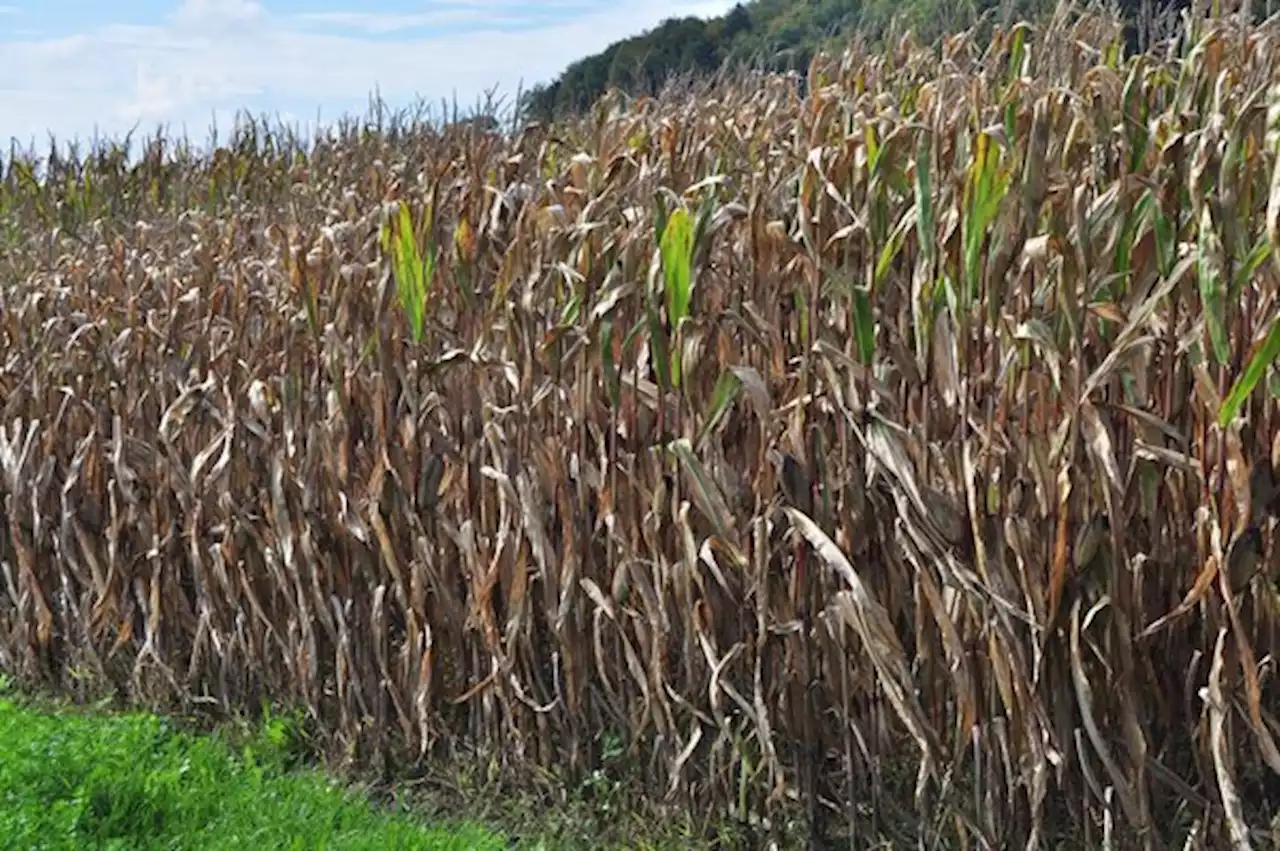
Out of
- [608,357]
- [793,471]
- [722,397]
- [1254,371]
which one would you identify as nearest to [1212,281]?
[1254,371]

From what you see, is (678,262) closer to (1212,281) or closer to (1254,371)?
(1212,281)

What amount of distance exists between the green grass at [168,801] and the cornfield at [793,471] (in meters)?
0.32

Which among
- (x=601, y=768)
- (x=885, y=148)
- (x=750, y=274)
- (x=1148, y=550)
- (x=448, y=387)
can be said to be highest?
(x=885, y=148)

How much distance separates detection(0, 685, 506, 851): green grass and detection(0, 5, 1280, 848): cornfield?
32 cm

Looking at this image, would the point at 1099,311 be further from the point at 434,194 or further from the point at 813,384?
the point at 434,194

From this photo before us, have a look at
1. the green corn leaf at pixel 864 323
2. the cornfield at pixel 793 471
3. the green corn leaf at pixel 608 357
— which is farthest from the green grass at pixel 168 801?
the green corn leaf at pixel 864 323

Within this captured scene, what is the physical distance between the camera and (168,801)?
4.34 m

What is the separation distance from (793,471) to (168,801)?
6.89ft

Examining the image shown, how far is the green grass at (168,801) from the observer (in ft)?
13.3

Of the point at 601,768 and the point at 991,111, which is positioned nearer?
the point at 601,768

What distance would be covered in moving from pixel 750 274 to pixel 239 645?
2346 mm

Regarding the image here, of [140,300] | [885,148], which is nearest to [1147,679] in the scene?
[885,148]

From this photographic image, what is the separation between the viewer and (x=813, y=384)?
372cm

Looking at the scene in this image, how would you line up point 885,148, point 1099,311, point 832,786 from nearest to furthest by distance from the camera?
point 1099,311 → point 885,148 → point 832,786
